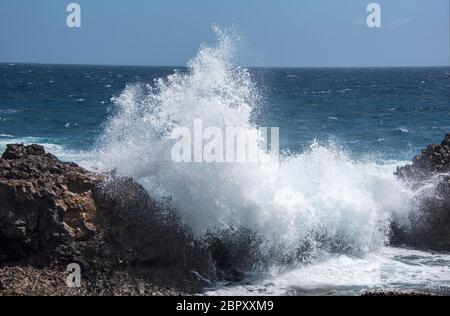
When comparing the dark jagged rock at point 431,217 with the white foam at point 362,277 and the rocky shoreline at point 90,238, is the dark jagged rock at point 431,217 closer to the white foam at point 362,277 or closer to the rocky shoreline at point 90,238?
the white foam at point 362,277

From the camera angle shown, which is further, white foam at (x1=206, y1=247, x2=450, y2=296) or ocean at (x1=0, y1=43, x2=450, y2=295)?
ocean at (x1=0, y1=43, x2=450, y2=295)

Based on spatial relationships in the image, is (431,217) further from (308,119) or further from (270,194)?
(308,119)

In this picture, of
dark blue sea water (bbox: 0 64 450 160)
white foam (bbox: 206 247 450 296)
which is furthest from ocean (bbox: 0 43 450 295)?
dark blue sea water (bbox: 0 64 450 160)

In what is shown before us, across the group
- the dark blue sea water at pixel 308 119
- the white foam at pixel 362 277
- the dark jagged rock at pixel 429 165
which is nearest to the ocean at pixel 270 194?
the white foam at pixel 362 277

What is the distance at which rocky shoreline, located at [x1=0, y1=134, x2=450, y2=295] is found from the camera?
379 inches

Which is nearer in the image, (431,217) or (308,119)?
(431,217)

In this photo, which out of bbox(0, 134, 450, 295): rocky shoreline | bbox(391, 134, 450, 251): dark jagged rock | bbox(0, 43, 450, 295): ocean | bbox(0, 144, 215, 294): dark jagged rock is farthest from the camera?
bbox(391, 134, 450, 251): dark jagged rock

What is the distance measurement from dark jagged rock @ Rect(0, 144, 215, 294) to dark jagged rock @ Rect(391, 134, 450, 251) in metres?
5.12

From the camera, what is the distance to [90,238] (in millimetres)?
10227

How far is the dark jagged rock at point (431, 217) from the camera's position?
12906mm

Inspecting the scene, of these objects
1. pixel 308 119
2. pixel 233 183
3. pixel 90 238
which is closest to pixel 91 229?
pixel 90 238

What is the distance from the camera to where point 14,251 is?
32.7 feet

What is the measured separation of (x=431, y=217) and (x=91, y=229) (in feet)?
25.6

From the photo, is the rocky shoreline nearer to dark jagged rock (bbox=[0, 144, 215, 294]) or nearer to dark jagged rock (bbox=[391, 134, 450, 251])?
dark jagged rock (bbox=[0, 144, 215, 294])
